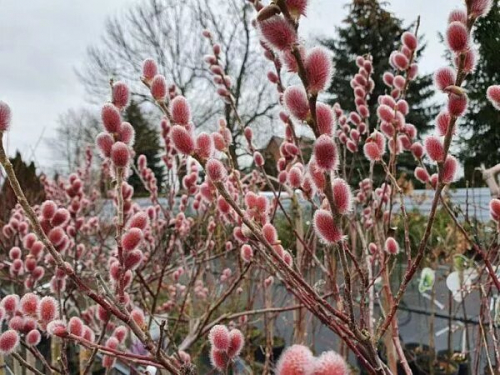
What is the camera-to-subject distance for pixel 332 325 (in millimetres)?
684

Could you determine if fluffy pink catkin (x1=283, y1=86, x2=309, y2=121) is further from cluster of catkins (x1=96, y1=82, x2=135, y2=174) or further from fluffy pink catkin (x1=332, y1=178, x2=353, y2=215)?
cluster of catkins (x1=96, y1=82, x2=135, y2=174)

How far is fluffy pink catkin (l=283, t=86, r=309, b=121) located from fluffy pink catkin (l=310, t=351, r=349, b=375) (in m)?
0.26

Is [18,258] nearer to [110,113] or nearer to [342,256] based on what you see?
[110,113]

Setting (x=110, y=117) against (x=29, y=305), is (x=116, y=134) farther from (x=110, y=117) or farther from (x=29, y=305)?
(x=29, y=305)

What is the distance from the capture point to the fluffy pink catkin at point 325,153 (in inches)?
18.6

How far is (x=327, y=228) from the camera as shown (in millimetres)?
517

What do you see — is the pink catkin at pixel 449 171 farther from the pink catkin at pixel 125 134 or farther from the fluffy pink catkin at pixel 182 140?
the pink catkin at pixel 125 134

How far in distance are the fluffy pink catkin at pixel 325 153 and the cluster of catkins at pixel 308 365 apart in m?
0.23

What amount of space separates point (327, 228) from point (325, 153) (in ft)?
0.30

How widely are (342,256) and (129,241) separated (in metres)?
0.37

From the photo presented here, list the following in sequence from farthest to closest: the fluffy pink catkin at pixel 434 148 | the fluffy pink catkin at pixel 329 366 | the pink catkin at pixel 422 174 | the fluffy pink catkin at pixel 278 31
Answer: the pink catkin at pixel 422 174 → the fluffy pink catkin at pixel 434 148 → the fluffy pink catkin at pixel 278 31 → the fluffy pink catkin at pixel 329 366

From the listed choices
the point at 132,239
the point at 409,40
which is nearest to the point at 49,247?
the point at 132,239

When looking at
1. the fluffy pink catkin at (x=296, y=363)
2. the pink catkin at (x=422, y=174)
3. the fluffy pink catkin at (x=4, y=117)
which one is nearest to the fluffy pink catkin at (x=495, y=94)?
the pink catkin at (x=422, y=174)

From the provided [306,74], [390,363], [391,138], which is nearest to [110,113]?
[306,74]
